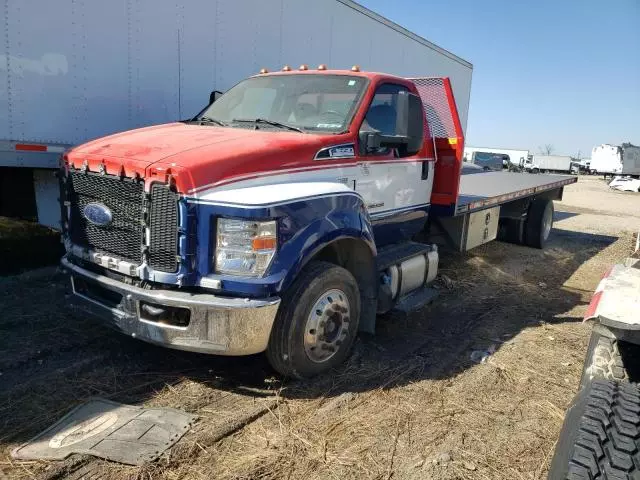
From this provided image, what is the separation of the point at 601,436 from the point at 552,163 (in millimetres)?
61283

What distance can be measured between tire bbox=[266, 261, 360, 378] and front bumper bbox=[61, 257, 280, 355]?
19 cm

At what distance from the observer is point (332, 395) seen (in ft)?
11.6

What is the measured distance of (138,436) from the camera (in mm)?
2908

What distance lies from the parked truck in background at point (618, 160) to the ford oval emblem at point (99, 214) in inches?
1938

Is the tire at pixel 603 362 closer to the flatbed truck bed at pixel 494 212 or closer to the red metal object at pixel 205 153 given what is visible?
the red metal object at pixel 205 153

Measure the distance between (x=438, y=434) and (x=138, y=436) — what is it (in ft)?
5.78

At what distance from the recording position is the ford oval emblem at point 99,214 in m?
3.39

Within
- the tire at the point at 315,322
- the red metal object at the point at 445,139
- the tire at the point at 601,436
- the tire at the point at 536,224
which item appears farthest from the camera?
the tire at the point at 536,224

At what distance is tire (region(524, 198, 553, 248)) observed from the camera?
9.25m

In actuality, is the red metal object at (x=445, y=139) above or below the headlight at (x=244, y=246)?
above

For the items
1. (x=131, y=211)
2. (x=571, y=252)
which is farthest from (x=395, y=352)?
(x=571, y=252)

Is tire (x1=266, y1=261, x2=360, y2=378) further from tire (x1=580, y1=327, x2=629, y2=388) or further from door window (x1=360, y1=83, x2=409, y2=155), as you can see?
tire (x1=580, y1=327, x2=629, y2=388)

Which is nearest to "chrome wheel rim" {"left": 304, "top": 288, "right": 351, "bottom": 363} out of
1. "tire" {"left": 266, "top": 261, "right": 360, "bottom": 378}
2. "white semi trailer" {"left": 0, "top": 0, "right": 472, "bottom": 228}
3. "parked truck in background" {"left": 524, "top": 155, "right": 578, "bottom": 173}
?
"tire" {"left": 266, "top": 261, "right": 360, "bottom": 378}

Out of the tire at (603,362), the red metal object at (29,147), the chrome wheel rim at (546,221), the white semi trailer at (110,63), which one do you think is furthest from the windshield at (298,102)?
the chrome wheel rim at (546,221)
